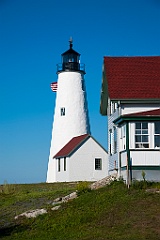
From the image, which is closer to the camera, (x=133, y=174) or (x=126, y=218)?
(x=126, y=218)

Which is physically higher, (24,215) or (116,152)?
(116,152)

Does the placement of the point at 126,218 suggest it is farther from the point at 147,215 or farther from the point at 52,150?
the point at 52,150

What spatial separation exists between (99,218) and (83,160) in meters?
26.1

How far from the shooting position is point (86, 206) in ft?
73.0

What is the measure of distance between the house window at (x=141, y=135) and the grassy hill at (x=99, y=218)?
2.25 metres

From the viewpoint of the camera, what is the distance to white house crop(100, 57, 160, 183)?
26.1 m

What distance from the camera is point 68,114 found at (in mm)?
48562

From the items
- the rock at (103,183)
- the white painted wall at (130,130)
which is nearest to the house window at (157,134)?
the white painted wall at (130,130)

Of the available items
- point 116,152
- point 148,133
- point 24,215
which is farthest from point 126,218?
point 116,152

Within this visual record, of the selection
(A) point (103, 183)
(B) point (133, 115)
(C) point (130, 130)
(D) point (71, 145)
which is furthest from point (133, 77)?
(D) point (71, 145)

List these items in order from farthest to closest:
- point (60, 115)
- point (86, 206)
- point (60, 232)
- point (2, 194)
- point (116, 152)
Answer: point (60, 115)
point (2, 194)
point (116, 152)
point (86, 206)
point (60, 232)

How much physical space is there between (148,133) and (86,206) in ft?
19.6

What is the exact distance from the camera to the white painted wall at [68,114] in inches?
1911

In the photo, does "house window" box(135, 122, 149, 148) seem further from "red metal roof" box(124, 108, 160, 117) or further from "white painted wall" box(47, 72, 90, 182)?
"white painted wall" box(47, 72, 90, 182)
